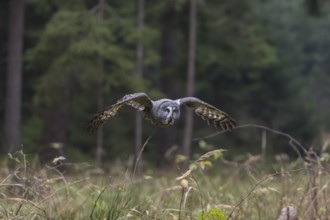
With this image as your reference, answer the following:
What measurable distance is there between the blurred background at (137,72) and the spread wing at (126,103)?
336 inches

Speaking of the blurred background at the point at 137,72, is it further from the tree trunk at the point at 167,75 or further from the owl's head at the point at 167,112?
the owl's head at the point at 167,112

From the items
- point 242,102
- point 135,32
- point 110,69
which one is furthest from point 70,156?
point 242,102

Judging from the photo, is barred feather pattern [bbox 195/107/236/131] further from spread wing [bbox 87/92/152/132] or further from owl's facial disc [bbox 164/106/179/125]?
owl's facial disc [bbox 164/106/179/125]

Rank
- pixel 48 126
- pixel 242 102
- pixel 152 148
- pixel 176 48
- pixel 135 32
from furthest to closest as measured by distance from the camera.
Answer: pixel 242 102
pixel 152 148
pixel 176 48
pixel 48 126
pixel 135 32

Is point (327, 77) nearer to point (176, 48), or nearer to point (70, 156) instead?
point (176, 48)

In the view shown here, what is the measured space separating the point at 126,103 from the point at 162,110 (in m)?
0.24

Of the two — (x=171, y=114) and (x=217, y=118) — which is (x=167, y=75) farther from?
(x=171, y=114)

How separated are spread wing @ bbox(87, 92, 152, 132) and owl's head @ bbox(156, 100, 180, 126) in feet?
0.42

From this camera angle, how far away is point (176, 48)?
86.5 feet

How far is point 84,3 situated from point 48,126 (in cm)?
387

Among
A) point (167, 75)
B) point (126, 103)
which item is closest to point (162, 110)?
point (126, 103)

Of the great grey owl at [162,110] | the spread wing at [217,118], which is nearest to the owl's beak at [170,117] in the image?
the great grey owl at [162,110]

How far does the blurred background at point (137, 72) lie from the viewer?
65.2 ft

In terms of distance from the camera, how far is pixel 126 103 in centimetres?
458
